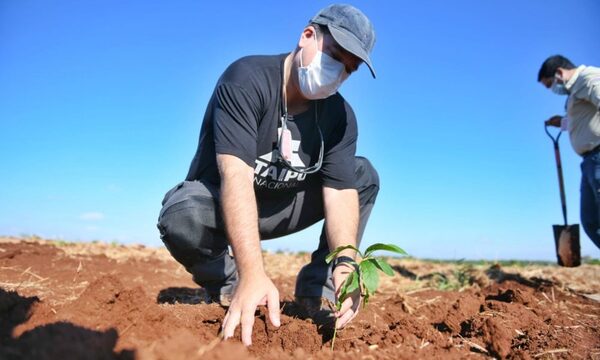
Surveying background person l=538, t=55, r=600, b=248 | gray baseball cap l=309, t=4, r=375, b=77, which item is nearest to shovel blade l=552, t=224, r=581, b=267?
background person l=538, t=55, r=600, b=248

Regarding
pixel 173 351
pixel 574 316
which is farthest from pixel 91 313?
pixel 574 316

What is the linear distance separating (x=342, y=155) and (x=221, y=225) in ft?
3.00

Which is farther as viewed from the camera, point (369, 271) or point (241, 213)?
point (241, 213)

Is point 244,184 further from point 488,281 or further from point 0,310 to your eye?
point 488,281

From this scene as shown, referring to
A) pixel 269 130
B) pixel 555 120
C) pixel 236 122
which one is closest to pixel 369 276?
pixel 236 122

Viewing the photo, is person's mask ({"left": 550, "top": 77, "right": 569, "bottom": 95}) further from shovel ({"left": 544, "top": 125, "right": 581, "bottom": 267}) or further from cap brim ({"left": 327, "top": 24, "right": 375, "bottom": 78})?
cap brim ({"left": 327, "top": 24, "right": 375, "bottom": 78})

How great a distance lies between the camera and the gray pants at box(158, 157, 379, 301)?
9.37 ft

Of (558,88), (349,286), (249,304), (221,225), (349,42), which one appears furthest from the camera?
(558,88)

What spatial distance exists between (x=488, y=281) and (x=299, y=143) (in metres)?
3.53

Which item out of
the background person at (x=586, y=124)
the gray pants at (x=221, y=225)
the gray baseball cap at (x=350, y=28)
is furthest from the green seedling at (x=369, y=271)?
the background person at (x=586, y=124)

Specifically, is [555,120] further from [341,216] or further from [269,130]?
[269,130]

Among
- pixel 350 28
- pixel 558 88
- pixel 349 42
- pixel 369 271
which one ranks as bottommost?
pixel 369 271

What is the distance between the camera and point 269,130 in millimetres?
2891

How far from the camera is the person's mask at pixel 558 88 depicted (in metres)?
5.25
